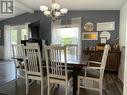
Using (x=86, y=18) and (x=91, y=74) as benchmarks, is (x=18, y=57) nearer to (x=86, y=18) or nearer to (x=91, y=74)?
(x=91, y=74)

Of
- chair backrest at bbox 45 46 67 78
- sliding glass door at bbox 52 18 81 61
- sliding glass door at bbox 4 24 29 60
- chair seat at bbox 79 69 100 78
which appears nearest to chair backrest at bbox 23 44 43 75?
chair backrest at bbox 45 46 67 78

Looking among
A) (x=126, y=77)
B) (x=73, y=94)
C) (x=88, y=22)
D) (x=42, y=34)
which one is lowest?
(x=73, y=94)

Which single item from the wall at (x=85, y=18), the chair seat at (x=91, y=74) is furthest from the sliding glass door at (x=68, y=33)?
the chair seat at (x=91, y=74)

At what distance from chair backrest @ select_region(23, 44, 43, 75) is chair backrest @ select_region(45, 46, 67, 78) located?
0.65 ft

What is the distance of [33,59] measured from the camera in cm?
317

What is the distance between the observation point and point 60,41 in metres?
7.19

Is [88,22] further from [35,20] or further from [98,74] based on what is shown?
[98,74]

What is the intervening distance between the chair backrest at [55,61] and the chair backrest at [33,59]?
0.65 ft

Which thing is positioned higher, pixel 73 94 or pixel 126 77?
pixel 126 77

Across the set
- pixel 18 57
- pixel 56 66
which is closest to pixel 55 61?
pixel 56 66

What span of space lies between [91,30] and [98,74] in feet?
11.5

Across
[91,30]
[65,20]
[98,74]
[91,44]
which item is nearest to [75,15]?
[65,20]

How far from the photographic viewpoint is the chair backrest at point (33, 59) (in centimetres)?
308

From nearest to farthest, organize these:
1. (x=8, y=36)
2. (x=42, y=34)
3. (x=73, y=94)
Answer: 1. (x=73, y=94)
2. (x=42, y=34)
3. (x=8, y=36)
